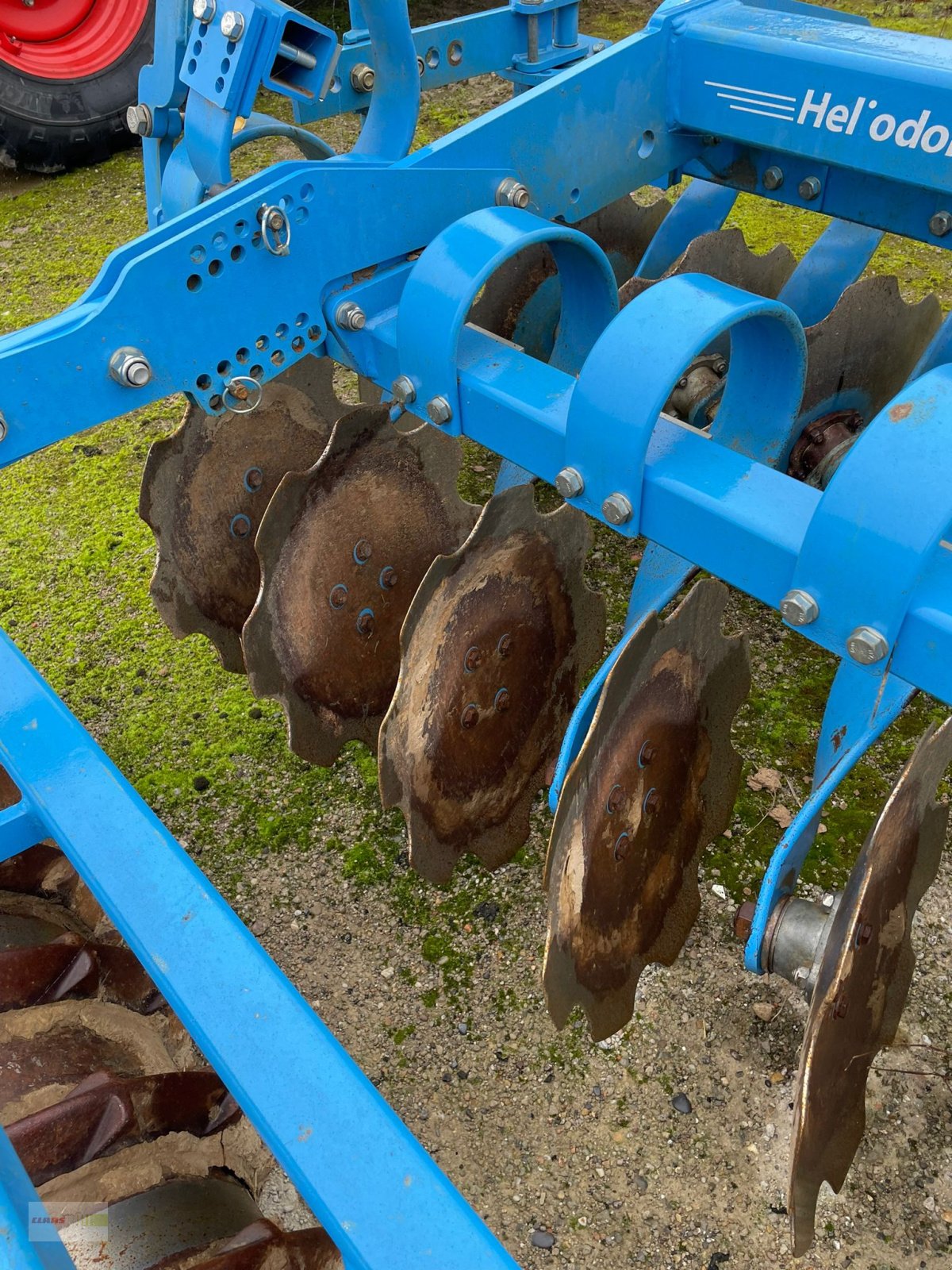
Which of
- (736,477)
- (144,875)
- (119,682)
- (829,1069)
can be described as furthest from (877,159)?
(119,682)

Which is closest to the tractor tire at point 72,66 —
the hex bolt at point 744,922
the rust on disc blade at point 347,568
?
the rust on disc blade at point 347,568

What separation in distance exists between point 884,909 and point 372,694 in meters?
0.96

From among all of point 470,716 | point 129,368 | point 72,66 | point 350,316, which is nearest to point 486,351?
point 350,316

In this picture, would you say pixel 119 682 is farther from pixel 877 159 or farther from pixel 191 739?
pixel 877 159

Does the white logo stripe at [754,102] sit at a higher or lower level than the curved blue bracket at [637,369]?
higher

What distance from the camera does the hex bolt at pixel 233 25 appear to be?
A: 137 cm

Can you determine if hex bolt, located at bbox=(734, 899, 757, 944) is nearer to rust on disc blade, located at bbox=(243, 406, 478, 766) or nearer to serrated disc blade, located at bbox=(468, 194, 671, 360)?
rust on disc blade, located at bbox=(243, 406, 478, 766)

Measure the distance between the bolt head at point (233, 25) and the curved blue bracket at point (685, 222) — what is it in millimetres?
1271

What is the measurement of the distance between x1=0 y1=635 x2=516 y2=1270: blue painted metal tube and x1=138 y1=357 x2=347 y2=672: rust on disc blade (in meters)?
0.50

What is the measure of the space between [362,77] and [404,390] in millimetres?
711

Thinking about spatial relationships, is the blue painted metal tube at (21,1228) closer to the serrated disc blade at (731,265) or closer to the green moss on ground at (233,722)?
the green moss on ground at (233,722)

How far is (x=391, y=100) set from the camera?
157cm

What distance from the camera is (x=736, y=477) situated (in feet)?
4.04

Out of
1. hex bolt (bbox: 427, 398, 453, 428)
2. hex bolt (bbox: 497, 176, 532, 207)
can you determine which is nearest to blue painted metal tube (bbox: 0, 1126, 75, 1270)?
hex bolt (bbox: 427, 398, 453, 428)
